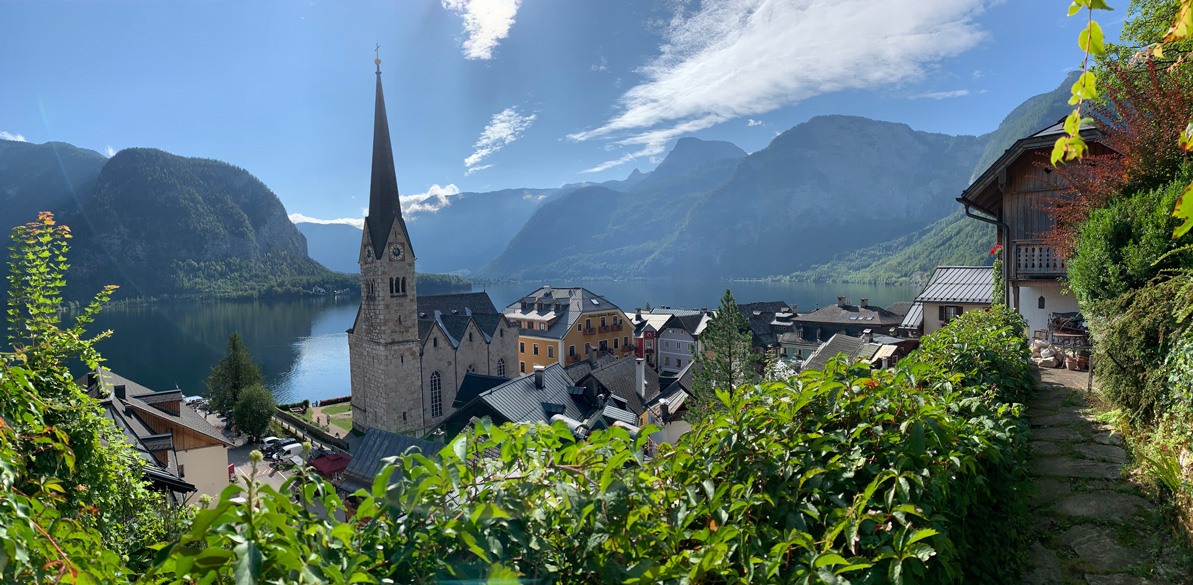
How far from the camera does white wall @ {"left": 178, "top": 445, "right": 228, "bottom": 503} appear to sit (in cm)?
1820

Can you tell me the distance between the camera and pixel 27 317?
4207mm

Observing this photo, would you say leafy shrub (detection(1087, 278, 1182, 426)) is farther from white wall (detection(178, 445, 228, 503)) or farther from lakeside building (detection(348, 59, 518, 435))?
lakeside building (detection(348, 59, 518, 435))

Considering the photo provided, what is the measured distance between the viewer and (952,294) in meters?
22.7

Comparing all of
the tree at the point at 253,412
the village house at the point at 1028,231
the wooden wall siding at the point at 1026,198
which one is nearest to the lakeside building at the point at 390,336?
the tree at the point at 253,412

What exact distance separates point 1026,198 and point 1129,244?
8.93 metres

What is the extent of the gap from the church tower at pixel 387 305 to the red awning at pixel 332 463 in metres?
5.63

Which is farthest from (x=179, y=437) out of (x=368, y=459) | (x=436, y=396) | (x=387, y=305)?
(x=436, y=396)

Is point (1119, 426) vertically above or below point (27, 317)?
below

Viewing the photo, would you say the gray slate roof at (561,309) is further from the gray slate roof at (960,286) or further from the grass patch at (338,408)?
the gray slate roof at (960,286)

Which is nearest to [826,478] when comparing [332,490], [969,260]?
[332,490]

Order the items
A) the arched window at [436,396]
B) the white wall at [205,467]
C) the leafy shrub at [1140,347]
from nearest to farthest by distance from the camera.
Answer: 1. the leafy shrub at [1140,347]
2. the white wall at [205,467]
3. the arched window at [436,396]

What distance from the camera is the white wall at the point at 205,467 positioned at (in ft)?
59.7

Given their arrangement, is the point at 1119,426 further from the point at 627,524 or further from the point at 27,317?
the point at 27,317

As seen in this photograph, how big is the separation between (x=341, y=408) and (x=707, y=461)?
47.1 metres
